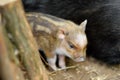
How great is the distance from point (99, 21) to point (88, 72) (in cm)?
38

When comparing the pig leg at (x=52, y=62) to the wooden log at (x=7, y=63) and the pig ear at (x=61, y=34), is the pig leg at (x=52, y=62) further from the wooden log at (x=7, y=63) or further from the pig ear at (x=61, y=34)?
the wooden log at (x=7, y=63)

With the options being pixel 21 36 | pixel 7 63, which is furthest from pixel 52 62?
pixel 7 63

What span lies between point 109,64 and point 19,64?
104 cm

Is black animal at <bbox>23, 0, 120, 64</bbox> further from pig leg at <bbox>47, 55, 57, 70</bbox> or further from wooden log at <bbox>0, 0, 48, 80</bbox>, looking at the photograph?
wooden log at <bbox>0, 0, 48, 80</bbox>

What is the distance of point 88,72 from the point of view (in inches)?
109

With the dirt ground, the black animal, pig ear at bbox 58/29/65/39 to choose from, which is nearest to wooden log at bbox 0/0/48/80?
pig ear at bbox 58/29/65/39

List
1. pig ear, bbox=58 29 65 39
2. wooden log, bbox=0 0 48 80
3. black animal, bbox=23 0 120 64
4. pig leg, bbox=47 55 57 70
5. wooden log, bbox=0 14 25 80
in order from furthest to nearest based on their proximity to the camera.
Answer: black animal, bbox=23 0 120 64
pig leg, bbox=47 55 57 70
pig ear, bbox=58 29 65 39
wooden log, bbox=0 0 48 80
wooden log, bbox=0 14 25 80

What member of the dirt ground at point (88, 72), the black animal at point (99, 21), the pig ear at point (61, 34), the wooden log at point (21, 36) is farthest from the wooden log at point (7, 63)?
the black animal at point (99, 21)

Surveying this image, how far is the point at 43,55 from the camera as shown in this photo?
281cm

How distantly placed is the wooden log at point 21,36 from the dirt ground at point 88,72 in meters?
0.60

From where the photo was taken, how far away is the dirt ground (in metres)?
2.72

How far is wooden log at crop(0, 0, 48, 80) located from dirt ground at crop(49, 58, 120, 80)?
1.98ft

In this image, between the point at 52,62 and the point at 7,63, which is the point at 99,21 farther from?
the point at 7,63

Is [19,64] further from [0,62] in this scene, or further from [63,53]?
[63,53]
